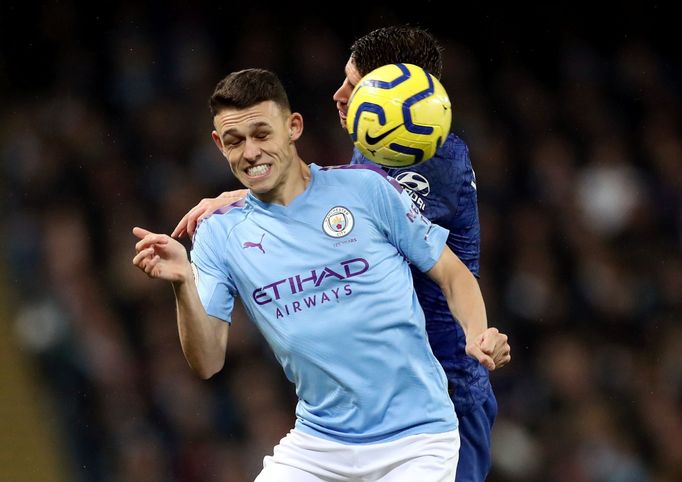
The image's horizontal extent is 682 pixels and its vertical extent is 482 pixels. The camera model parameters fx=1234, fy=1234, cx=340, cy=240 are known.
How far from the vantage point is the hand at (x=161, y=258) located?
3799 mm

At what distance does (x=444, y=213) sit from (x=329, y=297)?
0.82 m

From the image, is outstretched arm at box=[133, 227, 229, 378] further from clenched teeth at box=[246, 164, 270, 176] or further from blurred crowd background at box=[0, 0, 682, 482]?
blurred crowd background at box=[0, 0, 682, 482]

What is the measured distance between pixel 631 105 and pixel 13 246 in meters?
5.79

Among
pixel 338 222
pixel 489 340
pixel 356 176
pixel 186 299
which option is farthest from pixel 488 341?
pixel 186 299

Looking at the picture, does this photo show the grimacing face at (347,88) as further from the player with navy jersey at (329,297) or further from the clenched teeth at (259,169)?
the clenched teeth at (259,169)

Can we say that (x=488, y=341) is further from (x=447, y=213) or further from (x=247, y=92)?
(x=247, y=92)

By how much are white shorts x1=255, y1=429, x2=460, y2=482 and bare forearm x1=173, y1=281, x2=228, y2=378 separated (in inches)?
16.0

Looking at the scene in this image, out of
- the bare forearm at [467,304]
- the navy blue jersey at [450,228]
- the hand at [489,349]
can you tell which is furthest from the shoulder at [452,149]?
the hand at [489,349]

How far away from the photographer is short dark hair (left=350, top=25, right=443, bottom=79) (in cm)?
463

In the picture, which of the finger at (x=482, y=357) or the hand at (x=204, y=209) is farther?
the hand at (x=204, y=209)

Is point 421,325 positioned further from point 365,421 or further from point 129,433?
point 129,433

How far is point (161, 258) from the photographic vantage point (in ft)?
12.6

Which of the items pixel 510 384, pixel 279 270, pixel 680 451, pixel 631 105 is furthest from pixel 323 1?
pixel 279 270

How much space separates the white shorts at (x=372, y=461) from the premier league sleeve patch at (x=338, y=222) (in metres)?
0.68
